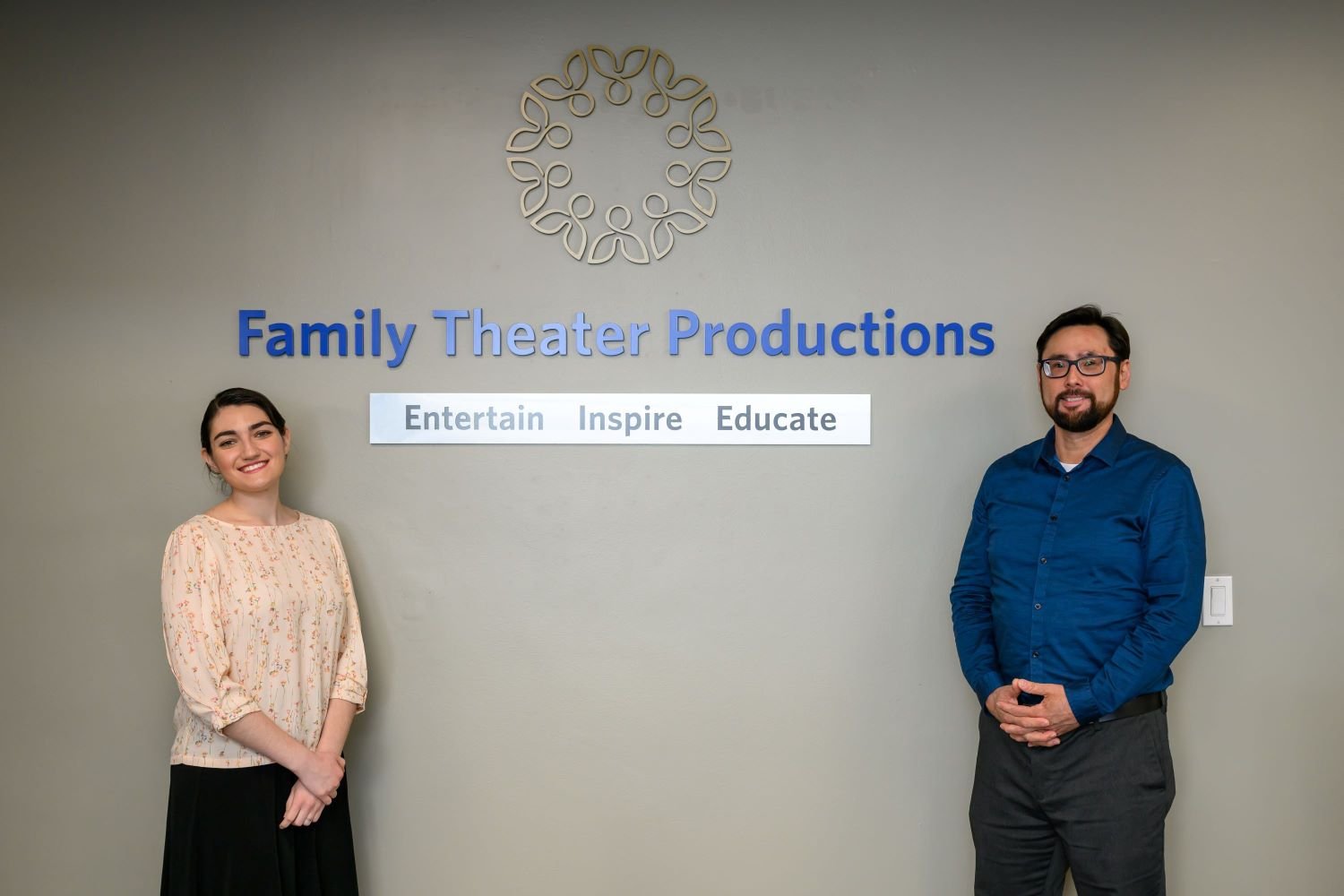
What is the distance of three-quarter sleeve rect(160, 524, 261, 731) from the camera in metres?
2.23

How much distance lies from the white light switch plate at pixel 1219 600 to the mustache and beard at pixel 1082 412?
2.45 feet

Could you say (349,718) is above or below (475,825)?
above

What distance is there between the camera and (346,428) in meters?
2.74

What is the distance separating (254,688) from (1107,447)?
2.12 meters

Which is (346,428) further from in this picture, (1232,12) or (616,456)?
(1232,12)

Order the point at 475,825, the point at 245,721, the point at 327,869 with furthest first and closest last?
the point at 475,825, the point at 327,869, the point at 245,721

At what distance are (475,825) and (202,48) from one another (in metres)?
2.33

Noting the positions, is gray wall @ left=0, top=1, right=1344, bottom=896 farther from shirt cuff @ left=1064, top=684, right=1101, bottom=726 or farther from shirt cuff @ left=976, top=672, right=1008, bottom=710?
shirt cuff @ left=1064, top=684, right=1101, bottom=726

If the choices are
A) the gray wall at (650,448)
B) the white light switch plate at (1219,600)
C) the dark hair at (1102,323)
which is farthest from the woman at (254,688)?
the white light switch plate at (1219,600)

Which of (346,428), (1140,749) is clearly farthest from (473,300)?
(1140,749)

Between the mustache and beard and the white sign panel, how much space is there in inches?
27.0

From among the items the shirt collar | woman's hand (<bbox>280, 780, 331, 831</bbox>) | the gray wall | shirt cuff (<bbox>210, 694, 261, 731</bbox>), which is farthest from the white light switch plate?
shirt cuff (<bbox>210, 694, 261, 731</bbox>)

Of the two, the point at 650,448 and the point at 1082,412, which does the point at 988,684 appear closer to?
the point at 1082,412

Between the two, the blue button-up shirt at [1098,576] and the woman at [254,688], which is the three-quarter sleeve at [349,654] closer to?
the woman at [254,688]
